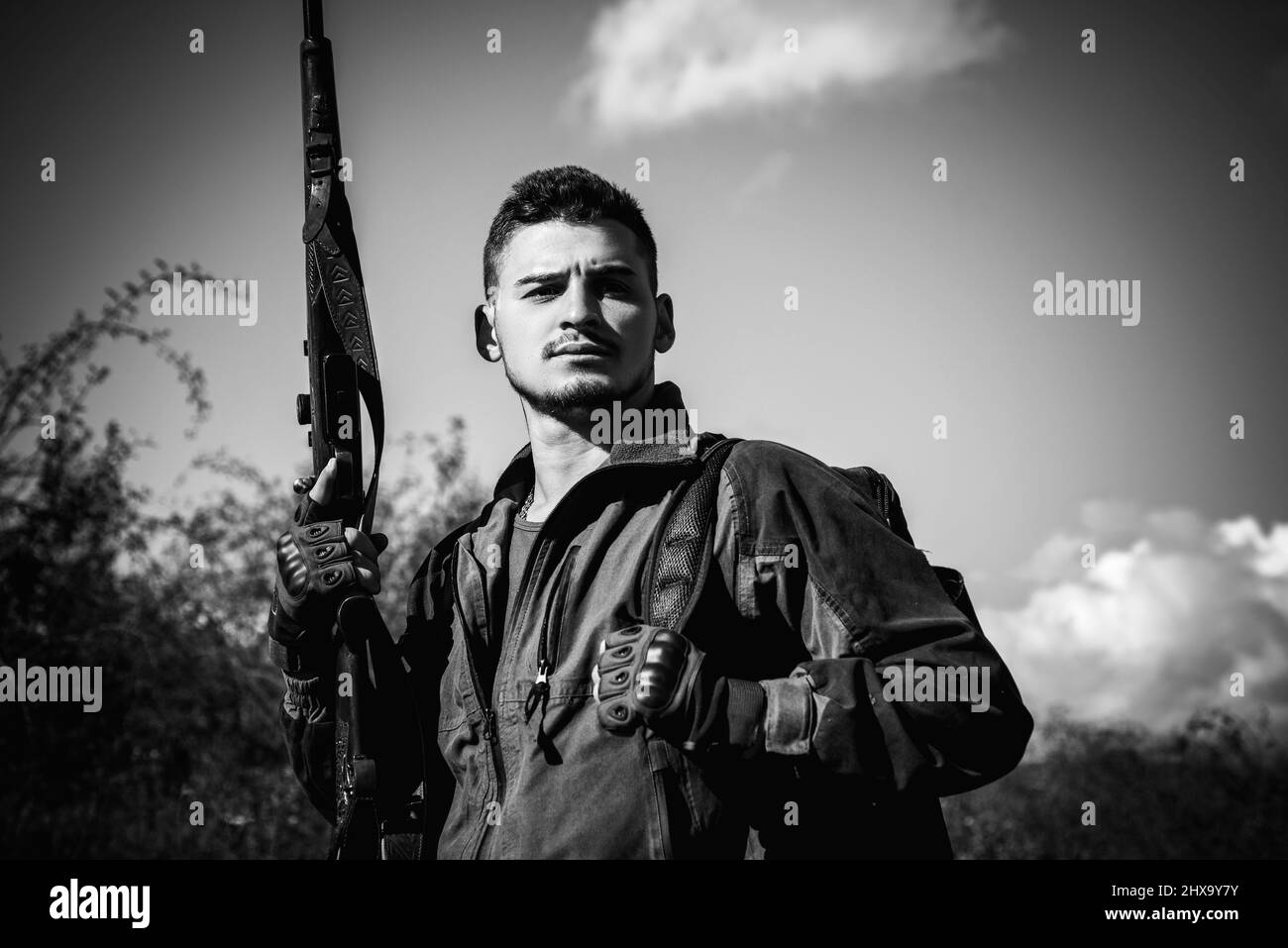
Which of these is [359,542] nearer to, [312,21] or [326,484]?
[326,484]

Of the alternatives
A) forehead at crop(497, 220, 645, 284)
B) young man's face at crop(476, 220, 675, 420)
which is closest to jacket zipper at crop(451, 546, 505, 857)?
young man's face at crop(476, 220, 675, 420)

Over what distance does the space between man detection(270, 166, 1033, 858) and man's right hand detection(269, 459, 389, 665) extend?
10mm

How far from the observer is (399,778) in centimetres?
293

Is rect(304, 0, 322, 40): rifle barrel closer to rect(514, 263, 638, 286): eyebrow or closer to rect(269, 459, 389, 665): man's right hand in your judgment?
rect(514, 263, 638, 286): eyebrow

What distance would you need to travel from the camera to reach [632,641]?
7.54 feet

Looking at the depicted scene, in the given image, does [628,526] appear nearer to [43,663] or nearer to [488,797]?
[488,797]

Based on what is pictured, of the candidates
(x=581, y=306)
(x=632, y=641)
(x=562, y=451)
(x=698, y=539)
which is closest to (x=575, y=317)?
(x=581, y=306)

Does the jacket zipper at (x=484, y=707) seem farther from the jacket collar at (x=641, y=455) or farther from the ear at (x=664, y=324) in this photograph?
the ear at (x=664, y=324)

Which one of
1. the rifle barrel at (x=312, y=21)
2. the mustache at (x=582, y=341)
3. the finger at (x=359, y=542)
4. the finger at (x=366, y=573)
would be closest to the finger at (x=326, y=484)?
the finger at (x=359, y=542)

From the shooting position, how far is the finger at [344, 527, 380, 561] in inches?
113

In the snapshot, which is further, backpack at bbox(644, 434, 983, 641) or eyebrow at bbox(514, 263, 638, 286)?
eyebrow at bbox(514, 263, 638, 286)
